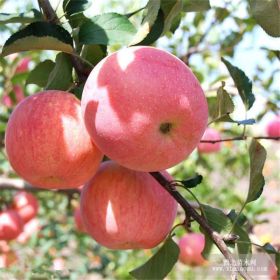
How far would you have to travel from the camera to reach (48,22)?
91 cm

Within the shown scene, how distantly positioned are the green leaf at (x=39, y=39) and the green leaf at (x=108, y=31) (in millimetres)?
52

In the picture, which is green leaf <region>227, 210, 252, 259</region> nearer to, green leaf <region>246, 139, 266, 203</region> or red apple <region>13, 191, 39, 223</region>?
green leaf <region>246, 139, 266, 203</region>

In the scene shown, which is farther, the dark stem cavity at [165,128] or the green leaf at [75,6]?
the green leaf at [75,6]

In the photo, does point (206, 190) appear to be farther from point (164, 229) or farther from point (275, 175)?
point (275, 175)

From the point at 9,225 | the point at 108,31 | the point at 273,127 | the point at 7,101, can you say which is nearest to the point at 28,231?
the point at 9,225

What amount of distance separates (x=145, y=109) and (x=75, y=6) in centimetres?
35

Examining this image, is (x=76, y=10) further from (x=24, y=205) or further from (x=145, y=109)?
(x=24, y=205)

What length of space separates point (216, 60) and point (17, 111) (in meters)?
2.22

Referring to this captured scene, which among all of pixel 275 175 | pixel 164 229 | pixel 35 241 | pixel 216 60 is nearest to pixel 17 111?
pixel 164 229

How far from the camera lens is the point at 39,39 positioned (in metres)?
0.87

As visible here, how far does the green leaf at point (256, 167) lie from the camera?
0.93 m

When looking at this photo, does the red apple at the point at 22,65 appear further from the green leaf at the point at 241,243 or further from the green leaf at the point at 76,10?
the green leaf at the point at 241,243

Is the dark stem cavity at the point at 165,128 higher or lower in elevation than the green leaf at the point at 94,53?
lower

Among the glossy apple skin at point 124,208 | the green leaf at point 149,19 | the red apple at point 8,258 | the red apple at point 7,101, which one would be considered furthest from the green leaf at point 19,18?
the red apple at point 8,258
